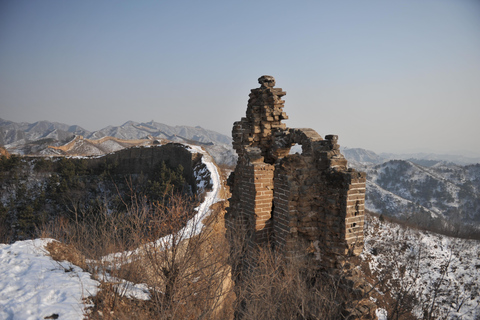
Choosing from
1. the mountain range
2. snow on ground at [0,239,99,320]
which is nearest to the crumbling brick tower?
snow on ground at [0,239,99,320]

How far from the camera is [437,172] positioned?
6769 cm

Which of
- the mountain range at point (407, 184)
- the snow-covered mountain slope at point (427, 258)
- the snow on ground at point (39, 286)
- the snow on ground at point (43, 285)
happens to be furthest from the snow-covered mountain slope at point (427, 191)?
the snow on ground at point (39, 286)

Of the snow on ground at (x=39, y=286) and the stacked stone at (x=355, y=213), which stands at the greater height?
the stacked stone at (x=355, y=213)

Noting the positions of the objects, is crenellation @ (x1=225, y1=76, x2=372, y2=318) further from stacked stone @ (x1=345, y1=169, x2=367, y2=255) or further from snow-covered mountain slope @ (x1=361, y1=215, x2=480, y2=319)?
snow-covered mountain slope @ (x1=361, y1=215, x2=480, y2=319)

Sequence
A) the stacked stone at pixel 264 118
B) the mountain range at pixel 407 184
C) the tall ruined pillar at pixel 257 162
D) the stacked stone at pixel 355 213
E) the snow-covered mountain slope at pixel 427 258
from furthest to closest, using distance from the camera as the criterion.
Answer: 1. the mountain range at pixel 407 184
2. the snow-covered mountain slope at pixel 427 258
3. the stacked stone at pixel 264 118
4. the tall ruined pillar at pixel 257 162
5. the stacked stone at pixel 355 213

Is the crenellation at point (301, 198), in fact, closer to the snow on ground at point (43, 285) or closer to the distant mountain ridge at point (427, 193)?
the snow on ground at point (43, 285)

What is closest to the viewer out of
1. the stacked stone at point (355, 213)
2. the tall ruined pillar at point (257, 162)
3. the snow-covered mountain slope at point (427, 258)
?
the stacked stone at point (355, 213)

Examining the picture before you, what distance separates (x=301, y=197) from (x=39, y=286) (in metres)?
4.88

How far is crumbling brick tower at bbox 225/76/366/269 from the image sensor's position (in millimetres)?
3594

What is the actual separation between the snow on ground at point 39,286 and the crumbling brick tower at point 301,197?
2816 millimetres

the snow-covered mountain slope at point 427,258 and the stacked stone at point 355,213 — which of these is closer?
the stacked stone at point 355,213

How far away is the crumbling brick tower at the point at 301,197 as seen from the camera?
3.59 meters

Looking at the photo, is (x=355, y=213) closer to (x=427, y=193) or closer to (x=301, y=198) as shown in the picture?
(x=301, y=198)

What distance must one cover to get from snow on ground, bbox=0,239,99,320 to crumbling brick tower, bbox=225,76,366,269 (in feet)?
9.24
